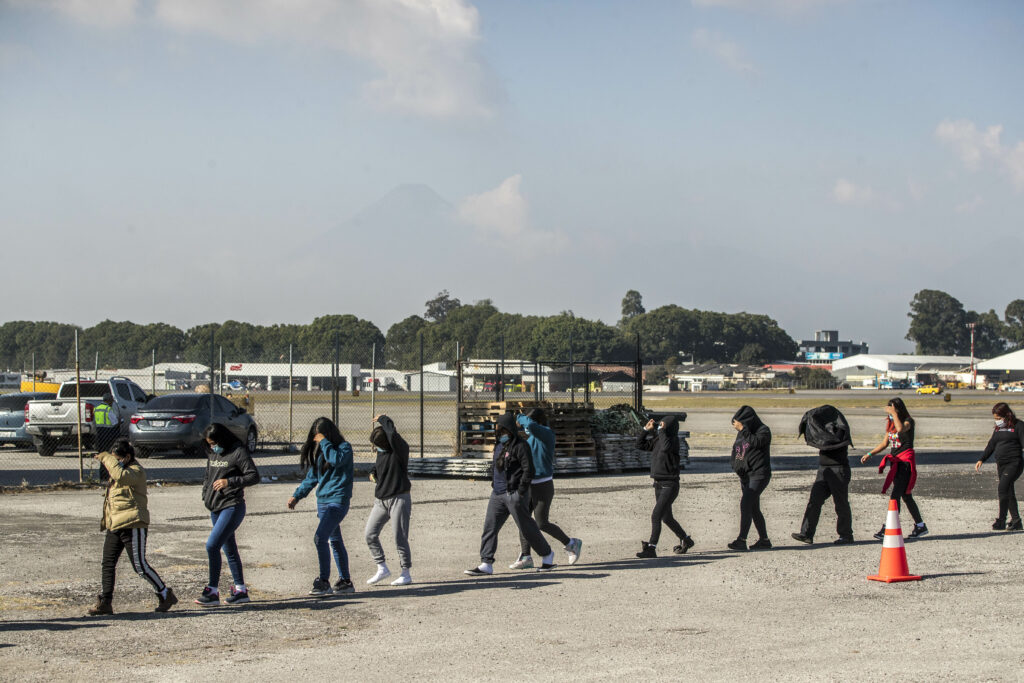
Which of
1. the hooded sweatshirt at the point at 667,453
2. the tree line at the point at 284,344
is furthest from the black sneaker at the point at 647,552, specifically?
the tree line at the point at 284,344

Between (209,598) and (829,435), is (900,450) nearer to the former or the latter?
(829,435)

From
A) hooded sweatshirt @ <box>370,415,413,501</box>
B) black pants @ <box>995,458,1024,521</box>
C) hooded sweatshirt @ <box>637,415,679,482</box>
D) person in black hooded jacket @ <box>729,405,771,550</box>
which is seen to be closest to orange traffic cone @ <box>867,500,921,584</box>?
person in black hooded jacket @ <box>729,405,771,550</box>

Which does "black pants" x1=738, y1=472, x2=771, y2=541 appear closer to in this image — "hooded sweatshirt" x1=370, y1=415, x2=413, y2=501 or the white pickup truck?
"hooded sweatshirt" x1=370, y1=415, x2=413, y2=501

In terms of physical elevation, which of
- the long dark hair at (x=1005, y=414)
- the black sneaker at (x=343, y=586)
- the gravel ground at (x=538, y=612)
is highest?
the long dark hair at (x=1005, y=414)

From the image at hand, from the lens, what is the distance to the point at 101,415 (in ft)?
76.9

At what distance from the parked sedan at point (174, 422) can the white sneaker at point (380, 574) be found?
592 inches

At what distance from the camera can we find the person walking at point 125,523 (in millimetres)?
8906

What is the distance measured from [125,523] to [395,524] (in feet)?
8.13

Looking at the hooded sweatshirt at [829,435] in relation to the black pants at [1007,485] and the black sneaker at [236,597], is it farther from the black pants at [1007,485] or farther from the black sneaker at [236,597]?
the black sneaker at [236,597]

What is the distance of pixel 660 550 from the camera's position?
1234 cm

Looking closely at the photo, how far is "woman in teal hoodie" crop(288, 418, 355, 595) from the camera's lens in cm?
968

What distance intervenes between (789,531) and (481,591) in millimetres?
5345

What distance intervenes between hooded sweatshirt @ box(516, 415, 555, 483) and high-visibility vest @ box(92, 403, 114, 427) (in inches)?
585

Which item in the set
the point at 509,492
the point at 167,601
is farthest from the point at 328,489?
the point at 509,492
